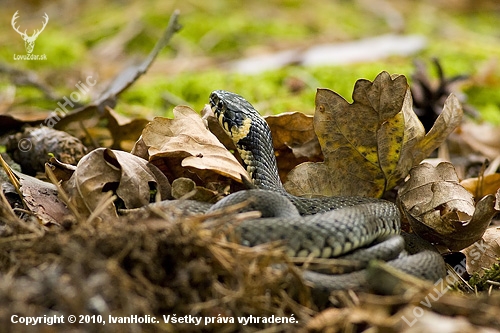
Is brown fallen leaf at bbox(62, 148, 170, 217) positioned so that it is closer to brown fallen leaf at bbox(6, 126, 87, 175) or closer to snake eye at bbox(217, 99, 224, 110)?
brown fallen leaf at bbox(6, 126, 87, 175)

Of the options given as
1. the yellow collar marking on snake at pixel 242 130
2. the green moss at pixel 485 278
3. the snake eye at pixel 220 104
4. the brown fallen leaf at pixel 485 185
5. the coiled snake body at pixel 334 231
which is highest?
the snake eye at pixel 220 104

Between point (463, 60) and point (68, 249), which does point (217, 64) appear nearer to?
point (463, 60)

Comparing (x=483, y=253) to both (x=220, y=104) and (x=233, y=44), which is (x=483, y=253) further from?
(x=233, y=44)

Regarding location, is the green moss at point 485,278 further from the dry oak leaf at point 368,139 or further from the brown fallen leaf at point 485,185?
the brown fallen leaf at point 485,185

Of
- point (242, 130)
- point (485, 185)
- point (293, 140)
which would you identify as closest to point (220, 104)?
point (242, 130)

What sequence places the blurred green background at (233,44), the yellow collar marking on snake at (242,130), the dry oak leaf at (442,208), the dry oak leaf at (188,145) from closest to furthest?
the dry oak leaf at (442,208) → the dry oak leaf at (188,145) → the yellow collar marking on snake at (242,130) → the blurred green background at (233,44)

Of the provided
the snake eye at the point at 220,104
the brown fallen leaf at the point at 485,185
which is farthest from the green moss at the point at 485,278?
the snake eye at the point at 220,104

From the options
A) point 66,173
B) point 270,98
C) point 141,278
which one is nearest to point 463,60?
point 270,98
